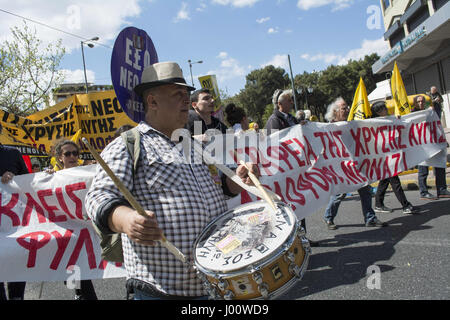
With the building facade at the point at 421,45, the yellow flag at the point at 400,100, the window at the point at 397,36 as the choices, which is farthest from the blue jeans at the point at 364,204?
the window at the point at 397,36

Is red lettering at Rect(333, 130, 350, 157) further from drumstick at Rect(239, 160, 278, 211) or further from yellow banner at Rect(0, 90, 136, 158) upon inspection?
drumstick at Rect(239, 160, 278, 211)

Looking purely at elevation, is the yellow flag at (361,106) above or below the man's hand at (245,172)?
above

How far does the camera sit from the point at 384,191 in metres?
6.05

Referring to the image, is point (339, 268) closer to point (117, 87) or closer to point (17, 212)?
point (117, 87)

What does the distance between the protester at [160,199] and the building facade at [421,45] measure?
816 inches

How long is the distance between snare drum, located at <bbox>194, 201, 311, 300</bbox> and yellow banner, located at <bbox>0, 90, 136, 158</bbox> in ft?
16.7

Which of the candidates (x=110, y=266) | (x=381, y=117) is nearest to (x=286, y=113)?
(x=381, y=117)

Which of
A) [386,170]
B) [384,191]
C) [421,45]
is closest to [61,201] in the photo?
[386,170]

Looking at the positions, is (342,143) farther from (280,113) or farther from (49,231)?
(49,231)

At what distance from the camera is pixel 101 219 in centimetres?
142

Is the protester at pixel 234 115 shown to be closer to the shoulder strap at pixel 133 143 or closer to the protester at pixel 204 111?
the protester at pixel 204 111

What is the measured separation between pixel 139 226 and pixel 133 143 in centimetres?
50

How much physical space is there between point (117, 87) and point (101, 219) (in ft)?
3.48

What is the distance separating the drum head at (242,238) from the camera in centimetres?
146
